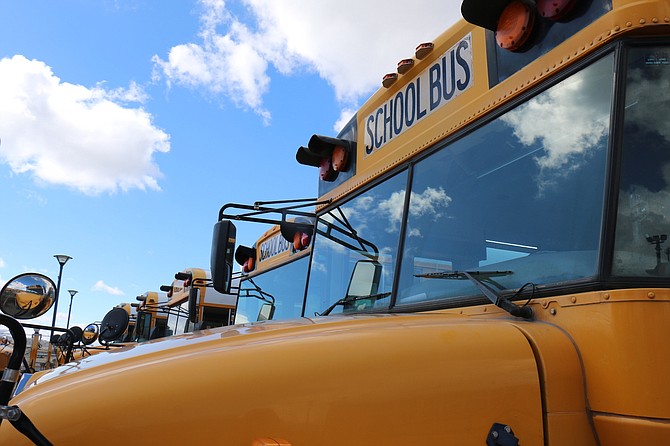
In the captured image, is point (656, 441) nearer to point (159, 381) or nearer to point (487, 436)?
point (487, 436)

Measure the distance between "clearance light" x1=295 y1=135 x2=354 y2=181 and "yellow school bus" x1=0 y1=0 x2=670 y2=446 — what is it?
742 mm

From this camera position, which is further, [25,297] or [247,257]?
[247,257]

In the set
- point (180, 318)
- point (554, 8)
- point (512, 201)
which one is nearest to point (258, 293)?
point (512, 201)

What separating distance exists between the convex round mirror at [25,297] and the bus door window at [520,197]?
5.05 feet

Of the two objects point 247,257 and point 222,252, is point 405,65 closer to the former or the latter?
point 222,252

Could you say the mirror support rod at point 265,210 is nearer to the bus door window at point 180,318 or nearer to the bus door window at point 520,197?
the bus door window at point 520,197

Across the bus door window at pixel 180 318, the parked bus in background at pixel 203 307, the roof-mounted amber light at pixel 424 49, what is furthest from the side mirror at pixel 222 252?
the bus door window at pixel 180 318

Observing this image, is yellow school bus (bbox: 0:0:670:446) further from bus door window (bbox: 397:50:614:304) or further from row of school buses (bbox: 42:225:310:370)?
row of school buses (bbox: 42:225:310:370)

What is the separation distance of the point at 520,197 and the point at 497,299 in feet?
1.25

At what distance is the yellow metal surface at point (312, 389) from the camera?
4.04ft

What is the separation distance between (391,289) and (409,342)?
98 centimetres

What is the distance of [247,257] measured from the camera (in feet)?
21.8

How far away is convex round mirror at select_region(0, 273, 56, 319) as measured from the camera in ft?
8.37

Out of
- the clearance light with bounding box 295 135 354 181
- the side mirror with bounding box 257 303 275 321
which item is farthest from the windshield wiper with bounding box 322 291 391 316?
the side mirror with bounding box 257 303 275 321
